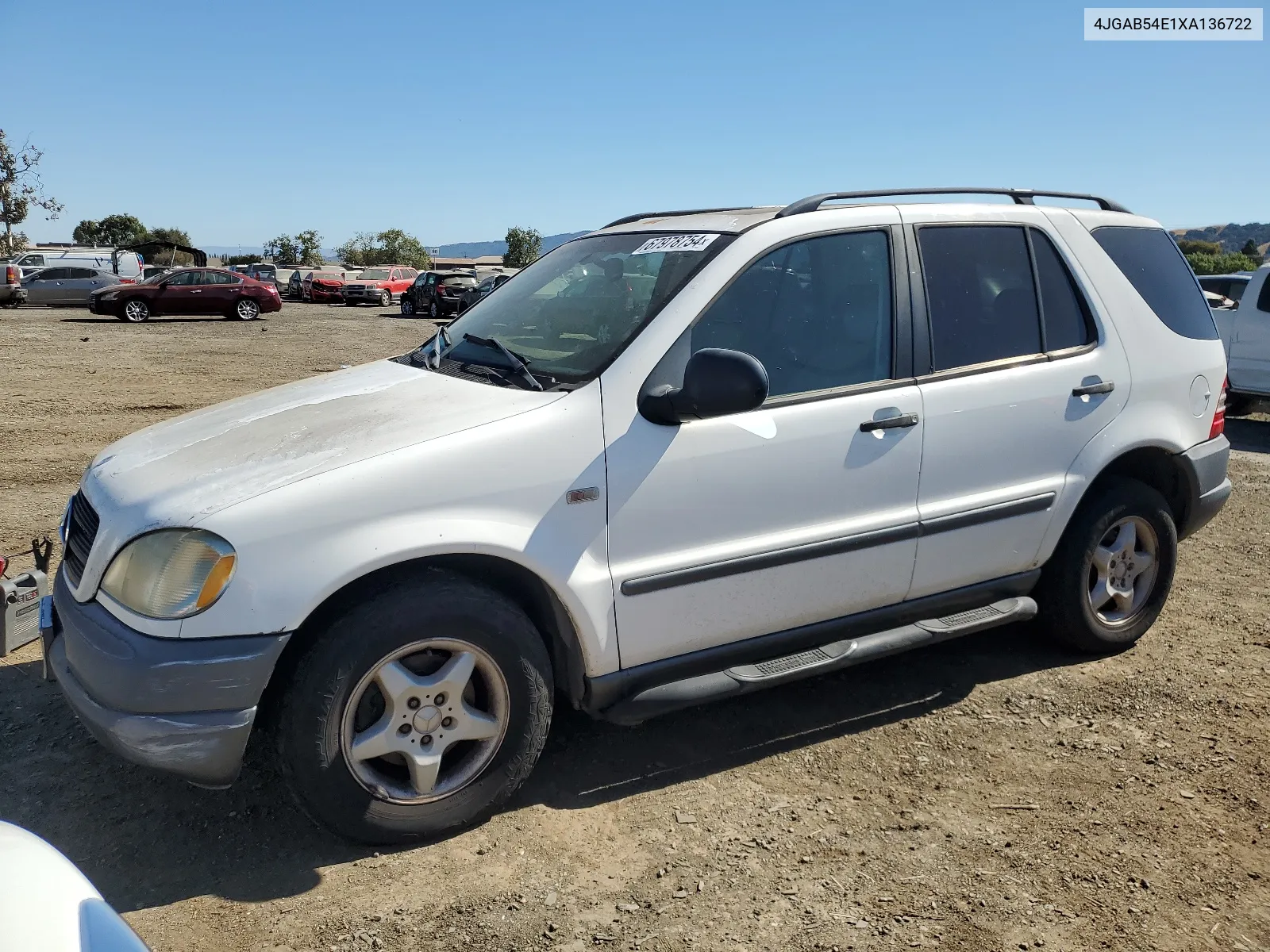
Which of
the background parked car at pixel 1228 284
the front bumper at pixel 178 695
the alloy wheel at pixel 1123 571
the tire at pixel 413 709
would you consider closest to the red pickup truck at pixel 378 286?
the background parked car at pixel 1228 284

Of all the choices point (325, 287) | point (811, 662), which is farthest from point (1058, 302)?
point (325, 287)

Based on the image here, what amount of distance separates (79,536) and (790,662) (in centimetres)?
235

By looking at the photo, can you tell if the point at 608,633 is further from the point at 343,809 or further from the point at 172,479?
the point at 172,479

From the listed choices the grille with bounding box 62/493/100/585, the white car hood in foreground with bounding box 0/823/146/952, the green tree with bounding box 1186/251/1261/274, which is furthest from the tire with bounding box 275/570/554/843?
the green tree with bounding box 1186/251/1261/274

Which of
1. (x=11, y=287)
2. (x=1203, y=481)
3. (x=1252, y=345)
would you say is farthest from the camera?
(x=11, y=287)

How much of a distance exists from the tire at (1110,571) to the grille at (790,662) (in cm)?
134

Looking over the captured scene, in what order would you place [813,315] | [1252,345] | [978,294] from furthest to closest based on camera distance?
[1252,345], [978,294], [813,315]

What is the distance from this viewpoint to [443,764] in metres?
3.06

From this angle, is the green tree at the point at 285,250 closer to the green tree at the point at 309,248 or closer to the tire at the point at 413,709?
the green tree at the point at 309,248

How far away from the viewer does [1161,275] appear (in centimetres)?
444

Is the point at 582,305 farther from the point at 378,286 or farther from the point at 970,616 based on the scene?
the point at 378,286

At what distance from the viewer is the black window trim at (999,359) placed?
12.0ft

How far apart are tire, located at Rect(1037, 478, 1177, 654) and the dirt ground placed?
0.16m

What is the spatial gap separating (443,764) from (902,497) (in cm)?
182
